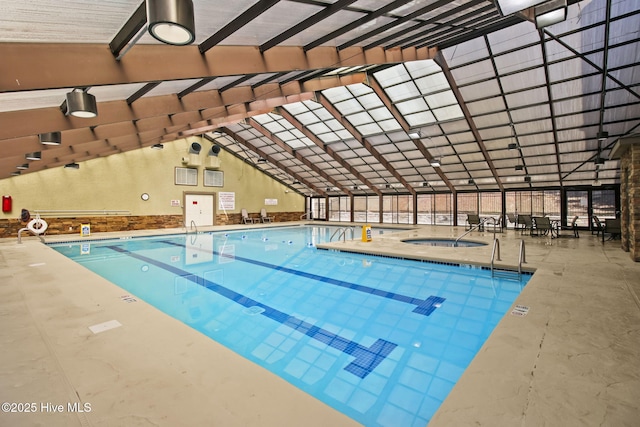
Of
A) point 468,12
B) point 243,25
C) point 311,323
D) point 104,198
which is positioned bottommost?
point 311,323

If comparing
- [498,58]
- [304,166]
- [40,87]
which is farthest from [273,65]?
[304,166]

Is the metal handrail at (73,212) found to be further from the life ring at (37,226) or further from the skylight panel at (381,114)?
the skylight panel at (381,114)

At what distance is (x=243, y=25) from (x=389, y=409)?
3.70 m

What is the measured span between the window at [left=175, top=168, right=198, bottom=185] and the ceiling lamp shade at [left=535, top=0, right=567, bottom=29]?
48.9 feet

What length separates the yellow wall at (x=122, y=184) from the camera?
11336 mm

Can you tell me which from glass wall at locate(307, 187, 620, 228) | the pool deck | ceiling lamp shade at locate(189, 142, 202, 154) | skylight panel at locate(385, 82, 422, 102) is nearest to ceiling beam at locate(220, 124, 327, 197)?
ceiling lamp shade at locate(189, 142, 202, 154)

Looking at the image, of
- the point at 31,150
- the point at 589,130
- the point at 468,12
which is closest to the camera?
the point at 31,150

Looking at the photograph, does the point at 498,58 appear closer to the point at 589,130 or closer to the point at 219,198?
the point at 589,130

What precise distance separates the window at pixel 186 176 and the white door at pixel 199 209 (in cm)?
68

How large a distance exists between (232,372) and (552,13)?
5.40 metres

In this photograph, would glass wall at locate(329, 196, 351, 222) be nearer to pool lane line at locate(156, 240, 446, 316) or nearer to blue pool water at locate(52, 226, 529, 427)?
blue pool water at locate(52, 226, 529, 427)

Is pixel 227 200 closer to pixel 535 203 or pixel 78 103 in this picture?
pixel 78 103

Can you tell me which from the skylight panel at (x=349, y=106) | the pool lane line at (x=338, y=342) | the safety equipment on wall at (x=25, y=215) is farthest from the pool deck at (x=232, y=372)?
the safety equipment on wall at (x=25, y=215)

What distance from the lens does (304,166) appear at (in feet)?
57.7
